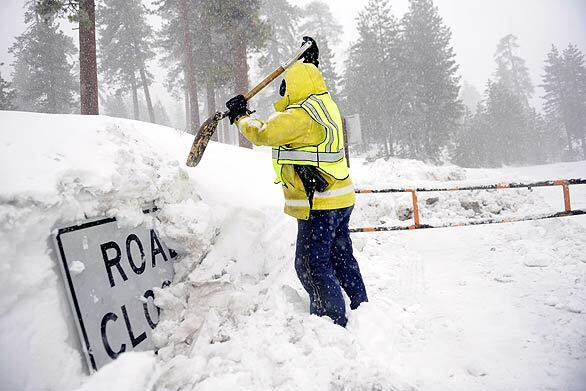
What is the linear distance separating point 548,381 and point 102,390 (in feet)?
8.92

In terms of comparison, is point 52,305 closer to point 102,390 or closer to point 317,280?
point 102,390

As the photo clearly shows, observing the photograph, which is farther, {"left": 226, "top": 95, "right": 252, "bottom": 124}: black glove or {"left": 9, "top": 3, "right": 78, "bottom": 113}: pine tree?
{"left": 9, "top": 3, "right": 78, "bottom": 113}: pine tree

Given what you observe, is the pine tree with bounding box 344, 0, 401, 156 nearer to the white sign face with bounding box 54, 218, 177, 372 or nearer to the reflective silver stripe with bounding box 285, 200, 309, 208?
the reflective silver stripe with bounding box 285, 200, 309, 208

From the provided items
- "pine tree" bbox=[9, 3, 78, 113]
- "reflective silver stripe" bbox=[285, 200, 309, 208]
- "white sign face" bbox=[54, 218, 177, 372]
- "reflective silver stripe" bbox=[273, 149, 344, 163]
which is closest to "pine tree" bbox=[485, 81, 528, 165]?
"pine tree" bbox=[9, 3, 78, 113]

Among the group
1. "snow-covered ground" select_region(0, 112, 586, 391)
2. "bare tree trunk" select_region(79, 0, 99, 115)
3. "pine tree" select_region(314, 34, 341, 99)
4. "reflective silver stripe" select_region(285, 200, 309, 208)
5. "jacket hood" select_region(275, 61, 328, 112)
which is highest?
"pine tree" select_region(314, 34, 341, 99)

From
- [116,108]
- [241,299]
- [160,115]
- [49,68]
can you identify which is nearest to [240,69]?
[241,299]

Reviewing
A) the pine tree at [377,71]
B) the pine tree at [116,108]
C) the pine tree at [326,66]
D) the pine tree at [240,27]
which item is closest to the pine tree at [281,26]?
the pine tree at [326,66]

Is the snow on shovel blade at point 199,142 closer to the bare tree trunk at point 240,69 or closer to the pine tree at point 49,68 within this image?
the bare tree trunk at point 240,69

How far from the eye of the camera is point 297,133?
242cm

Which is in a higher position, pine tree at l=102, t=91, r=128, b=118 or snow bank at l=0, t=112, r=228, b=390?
pine tree at l=102, t=91, r=128, b=118

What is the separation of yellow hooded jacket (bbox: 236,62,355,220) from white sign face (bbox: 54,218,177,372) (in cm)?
129

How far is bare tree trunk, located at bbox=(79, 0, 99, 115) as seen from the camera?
8945mm

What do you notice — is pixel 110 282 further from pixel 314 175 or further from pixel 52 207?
pixel 314 175

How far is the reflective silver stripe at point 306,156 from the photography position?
8.32 feet
